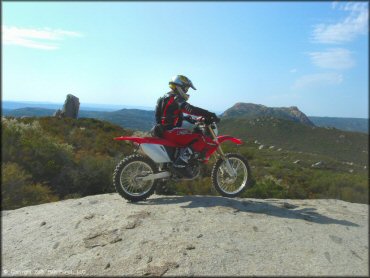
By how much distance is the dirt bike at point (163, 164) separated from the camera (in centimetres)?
749

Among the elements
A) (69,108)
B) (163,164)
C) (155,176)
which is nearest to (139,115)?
(163,164)

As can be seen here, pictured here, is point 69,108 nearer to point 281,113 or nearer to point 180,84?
point 281,113

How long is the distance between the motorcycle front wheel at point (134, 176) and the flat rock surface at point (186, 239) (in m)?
0.40

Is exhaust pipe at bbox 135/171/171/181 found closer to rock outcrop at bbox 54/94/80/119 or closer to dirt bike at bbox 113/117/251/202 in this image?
dirt bike at bbox 113/117/251/202

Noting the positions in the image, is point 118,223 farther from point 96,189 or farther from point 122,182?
point 96,189

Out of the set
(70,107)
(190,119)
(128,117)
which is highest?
(190,119)

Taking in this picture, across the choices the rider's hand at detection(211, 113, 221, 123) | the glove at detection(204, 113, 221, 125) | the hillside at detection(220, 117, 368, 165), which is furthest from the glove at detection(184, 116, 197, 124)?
the hillside at detection(220, 117, 368, 165)

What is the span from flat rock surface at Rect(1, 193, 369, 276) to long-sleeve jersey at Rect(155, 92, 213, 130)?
1.76 m

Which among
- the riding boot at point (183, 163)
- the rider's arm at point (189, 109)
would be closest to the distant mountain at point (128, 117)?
the rider's arm at point (189, 109)

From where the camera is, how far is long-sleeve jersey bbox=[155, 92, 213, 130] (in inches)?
298

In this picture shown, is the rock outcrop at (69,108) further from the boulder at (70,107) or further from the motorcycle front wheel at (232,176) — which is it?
the motorcycle front wheel at (232,176)

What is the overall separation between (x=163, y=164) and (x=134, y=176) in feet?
2.23

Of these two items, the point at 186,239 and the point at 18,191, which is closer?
the point at 186,239

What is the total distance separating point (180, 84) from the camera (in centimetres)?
762
